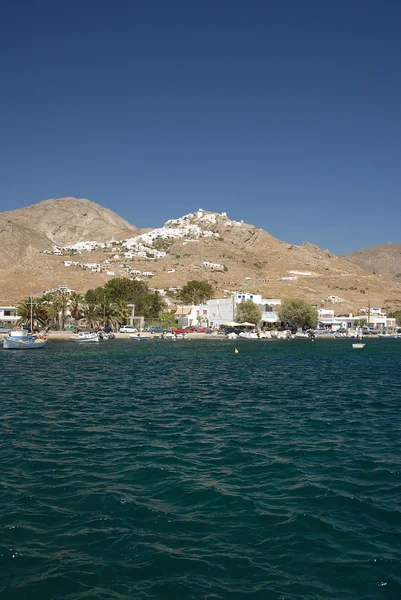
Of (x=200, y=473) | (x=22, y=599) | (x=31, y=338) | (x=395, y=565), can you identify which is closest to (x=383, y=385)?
(x=200, y=473)

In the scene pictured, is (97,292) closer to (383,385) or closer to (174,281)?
(174,281)

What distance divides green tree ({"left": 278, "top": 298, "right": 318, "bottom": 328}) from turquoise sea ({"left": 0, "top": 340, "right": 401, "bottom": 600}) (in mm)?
96345

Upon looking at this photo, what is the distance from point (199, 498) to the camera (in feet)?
46.0

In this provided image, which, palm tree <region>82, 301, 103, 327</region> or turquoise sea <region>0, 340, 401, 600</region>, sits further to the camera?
palm tree <region>82, 301, 103, 327</region>

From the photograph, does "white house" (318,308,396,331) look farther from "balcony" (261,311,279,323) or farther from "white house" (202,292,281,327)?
"white house" (202,292,281,327)

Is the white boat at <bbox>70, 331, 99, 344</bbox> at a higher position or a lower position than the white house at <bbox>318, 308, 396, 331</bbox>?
lower

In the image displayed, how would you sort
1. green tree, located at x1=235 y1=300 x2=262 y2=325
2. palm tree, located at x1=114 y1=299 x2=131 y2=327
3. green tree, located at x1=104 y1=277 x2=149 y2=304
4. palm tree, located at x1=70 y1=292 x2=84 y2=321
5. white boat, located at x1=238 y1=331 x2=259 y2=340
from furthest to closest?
green tree, located at x1=235 y1=300 x2=262 y2=325 < green tree, located at x1=104 y1=277 x2=149 y2=304 < palm tree, located at x1=70 y1=292 x2=84 y2=321 < white boat, located at x1=238 y1=331 x2=259 y2=340 < palm tree, located at x1=114 y1=299 x2=131 y2=327

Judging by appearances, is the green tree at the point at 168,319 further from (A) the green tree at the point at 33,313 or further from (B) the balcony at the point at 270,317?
(A) the green tree at the point at 33,313

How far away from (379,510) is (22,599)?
868 cm

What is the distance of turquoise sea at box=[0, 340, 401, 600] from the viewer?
9.89m

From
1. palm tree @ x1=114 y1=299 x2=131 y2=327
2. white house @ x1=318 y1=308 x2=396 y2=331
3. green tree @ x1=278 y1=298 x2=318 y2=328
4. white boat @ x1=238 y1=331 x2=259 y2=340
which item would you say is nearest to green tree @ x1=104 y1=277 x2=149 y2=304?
palm tree @ x1=114 y1=299 x2=131 y2=327

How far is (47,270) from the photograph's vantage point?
188375 mm

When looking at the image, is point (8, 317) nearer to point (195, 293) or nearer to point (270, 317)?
point (195, 293)

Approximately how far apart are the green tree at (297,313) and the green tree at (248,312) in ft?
21.5
